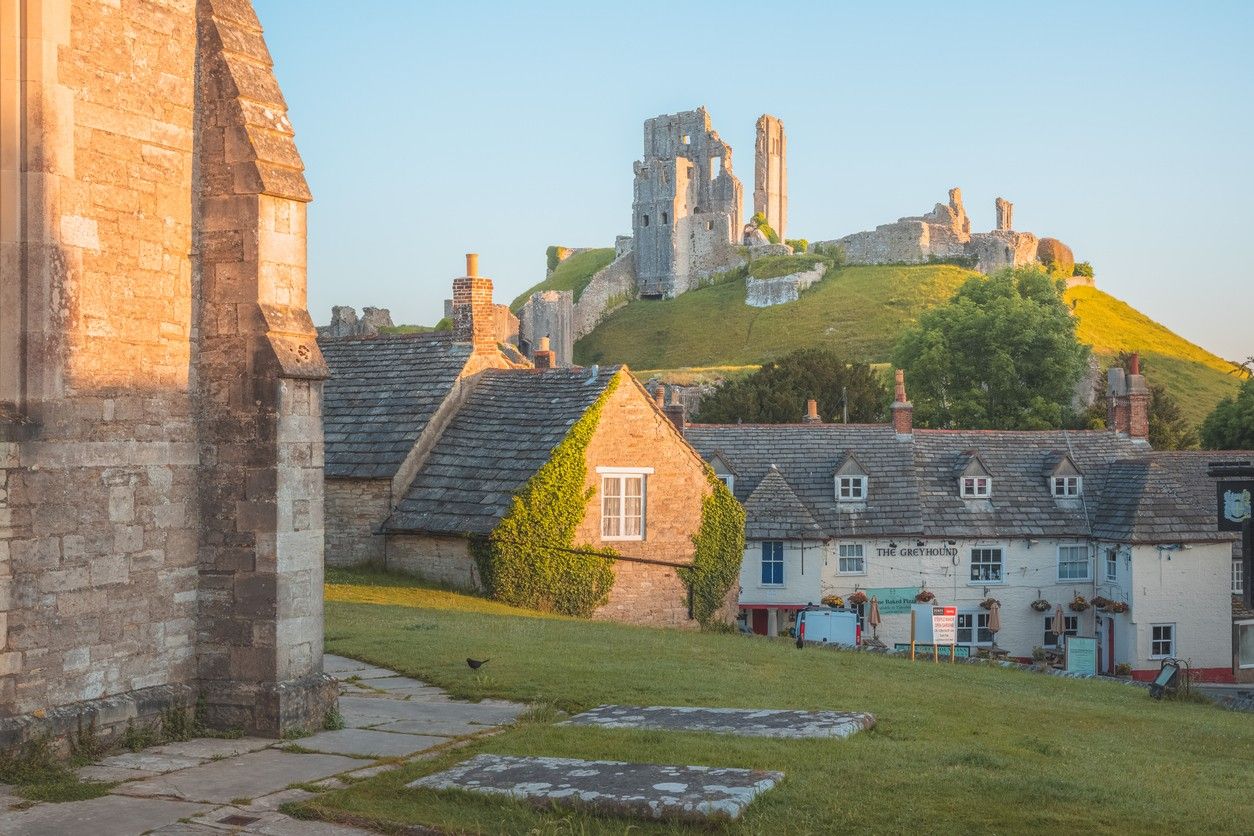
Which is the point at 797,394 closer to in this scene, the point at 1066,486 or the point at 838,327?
the point at 1066,486

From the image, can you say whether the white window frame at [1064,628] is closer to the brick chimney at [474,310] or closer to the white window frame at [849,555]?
the white window frame at [849,555]

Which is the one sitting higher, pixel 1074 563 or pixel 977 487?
pixel 977 487

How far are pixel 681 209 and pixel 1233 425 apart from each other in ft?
239

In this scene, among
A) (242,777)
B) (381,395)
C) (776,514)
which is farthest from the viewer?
(776,514)

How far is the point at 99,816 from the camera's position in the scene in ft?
27.3

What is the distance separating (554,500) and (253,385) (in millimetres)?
15046

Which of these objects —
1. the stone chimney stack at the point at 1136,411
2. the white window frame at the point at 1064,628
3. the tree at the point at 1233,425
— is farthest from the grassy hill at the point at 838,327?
the white window frame at the point at 1064,628

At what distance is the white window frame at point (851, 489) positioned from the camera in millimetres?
42906

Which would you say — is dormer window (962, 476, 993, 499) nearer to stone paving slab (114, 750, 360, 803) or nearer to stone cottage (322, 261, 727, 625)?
stone cottage (322, 261, 727, 625)

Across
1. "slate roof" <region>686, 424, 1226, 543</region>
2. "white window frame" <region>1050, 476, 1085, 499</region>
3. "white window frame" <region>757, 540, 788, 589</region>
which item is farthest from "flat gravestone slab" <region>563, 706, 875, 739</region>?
"white window frame" <region>1050, 476, 1085, 499</region>

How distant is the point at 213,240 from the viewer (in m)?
11.2

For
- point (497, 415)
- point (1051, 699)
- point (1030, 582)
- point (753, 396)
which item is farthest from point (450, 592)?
point (753, 396)

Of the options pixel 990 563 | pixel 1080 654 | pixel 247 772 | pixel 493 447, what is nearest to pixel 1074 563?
pixel 990 563

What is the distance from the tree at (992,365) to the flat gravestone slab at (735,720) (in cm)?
6103
